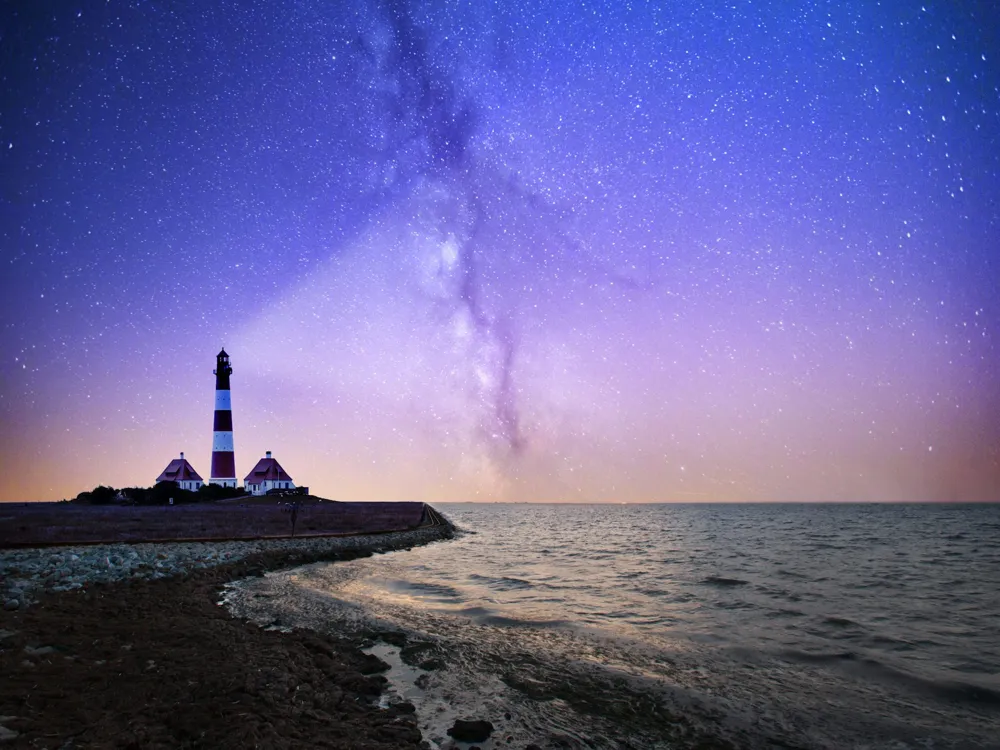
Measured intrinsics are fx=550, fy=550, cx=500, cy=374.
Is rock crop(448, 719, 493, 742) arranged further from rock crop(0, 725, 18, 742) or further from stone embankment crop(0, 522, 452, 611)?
stone embankment crop(0, 522, 452, 611)

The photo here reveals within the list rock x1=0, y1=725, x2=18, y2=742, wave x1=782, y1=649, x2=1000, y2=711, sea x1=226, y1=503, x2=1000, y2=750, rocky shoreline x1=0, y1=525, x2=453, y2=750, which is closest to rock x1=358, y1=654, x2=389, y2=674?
rocky shoreline x1=0, y1=525, x2=453, y2=750

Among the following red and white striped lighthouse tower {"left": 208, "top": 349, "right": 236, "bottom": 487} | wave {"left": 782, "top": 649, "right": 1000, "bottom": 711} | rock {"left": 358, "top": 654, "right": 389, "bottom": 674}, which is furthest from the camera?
red and white striped lighthouse tower {"left": 208, "top": 349, "right": 236, "bottom": 487}

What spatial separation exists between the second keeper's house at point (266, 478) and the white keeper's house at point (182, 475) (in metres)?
6.73

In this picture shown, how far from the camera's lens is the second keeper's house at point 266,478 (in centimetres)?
8381

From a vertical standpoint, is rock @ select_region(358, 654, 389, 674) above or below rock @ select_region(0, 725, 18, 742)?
below

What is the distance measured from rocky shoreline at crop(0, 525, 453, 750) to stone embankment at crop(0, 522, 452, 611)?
0.14m

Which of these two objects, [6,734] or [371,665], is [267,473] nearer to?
[371,665]

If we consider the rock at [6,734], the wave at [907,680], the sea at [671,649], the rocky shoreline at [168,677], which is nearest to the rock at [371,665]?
the rocky shoreline at [168,677]

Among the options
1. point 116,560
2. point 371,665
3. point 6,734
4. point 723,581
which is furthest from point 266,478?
point 6,734

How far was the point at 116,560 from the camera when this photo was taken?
1875 centimetres

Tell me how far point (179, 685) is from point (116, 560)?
1407 cm

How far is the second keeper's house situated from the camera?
83812 millimetres

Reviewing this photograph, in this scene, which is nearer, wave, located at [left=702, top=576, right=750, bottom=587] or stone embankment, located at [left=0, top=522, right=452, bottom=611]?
stone embankment, located at [left=0, top=522, right=452, bottom=611]

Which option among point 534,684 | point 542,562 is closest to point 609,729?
point 534,684
